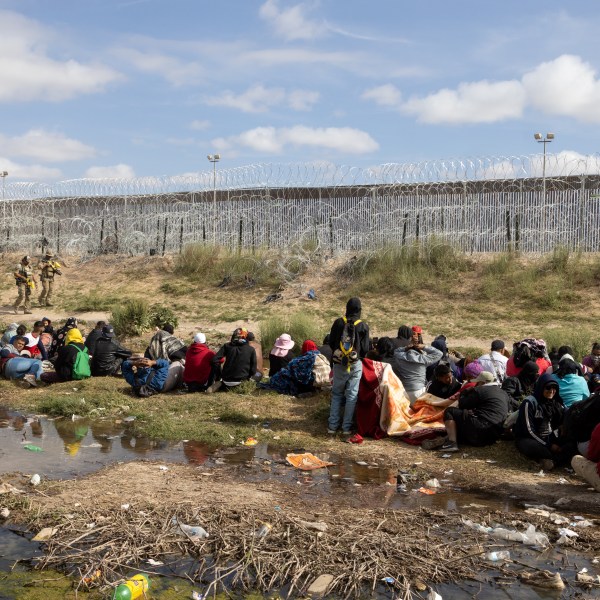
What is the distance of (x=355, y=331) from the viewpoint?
8516mm

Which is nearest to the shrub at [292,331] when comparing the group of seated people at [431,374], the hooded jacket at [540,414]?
the group of seated people at [431,374]

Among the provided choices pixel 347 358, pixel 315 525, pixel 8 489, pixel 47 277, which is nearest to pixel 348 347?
pixel 347 358

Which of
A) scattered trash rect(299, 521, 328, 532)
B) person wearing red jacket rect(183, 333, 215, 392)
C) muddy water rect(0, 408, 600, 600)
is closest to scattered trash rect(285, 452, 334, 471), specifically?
muddy water rect(0, 408, 600, 600)

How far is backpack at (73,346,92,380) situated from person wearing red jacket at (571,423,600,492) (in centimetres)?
732

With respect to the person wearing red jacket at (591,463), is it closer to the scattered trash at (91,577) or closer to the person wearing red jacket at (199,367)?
the scattered trash at (91,577)

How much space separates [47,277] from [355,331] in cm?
1409

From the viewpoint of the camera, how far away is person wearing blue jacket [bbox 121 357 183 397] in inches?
432

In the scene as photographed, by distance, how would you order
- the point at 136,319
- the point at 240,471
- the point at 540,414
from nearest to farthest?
the point at 240,471, the point at 540,414, the point at 136,319

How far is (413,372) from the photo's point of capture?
9.12 meters

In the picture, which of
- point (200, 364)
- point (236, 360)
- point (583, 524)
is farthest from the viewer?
point (200, 364)

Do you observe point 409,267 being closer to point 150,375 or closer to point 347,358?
point 150,375

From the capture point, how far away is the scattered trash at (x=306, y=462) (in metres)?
7.71

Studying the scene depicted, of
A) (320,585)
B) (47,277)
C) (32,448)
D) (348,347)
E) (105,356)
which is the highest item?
(47,277)

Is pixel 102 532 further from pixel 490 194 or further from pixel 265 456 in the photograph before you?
pixel 490 194
